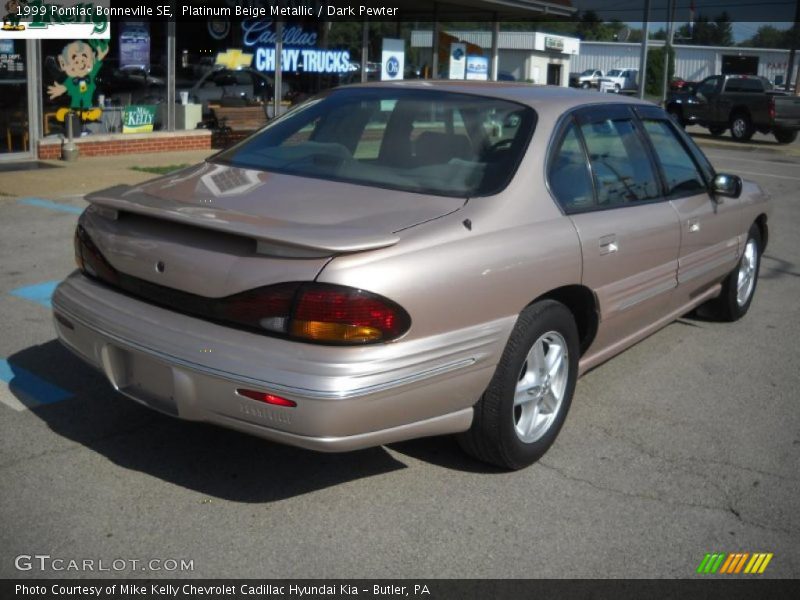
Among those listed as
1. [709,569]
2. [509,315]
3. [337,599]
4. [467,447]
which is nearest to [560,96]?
[509,315]

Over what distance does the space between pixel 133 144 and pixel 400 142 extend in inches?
444

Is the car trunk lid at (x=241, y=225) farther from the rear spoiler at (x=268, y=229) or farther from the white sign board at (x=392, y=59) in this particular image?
the white sign board at (x=392, y=59)

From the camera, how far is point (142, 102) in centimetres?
1512

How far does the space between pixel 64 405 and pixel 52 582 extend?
1633 millimetres

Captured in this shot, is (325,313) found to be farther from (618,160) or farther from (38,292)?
(38,292)

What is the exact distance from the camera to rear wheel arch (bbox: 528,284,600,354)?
4297mm

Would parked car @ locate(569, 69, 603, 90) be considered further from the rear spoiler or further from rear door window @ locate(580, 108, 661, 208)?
the rear spoiler

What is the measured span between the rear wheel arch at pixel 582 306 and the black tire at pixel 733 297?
2236 mm

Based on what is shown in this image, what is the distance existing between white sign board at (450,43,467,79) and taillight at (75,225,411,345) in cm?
1938

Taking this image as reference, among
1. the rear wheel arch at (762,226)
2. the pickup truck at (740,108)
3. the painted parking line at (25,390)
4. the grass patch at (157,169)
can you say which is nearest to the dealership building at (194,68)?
the grass patch at (157,169)

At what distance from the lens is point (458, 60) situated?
72.9 ft
